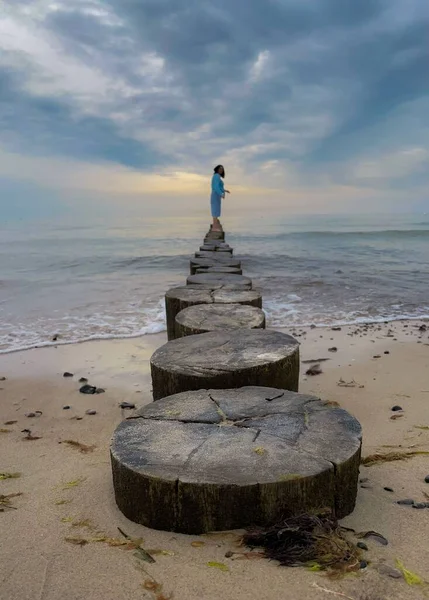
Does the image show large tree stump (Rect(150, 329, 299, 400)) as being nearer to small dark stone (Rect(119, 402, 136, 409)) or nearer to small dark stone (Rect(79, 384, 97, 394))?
small dark stone (Rect(119, 402, 136, 409))

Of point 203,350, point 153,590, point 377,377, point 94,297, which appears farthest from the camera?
point 94,297

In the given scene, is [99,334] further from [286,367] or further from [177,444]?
[177,444]

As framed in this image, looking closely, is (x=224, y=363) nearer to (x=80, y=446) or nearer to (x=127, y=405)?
(x=80, y=446)

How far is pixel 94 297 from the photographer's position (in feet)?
33.8

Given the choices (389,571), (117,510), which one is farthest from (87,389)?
(389,571)

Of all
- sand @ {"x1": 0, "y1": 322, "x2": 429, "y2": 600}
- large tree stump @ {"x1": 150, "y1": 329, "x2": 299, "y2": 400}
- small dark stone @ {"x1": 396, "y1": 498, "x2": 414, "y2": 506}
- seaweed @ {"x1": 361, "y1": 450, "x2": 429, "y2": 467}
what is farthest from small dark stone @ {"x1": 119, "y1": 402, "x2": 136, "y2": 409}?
small dark stone @ {"x1": 396, "y1": 498, "x2": 414, "y2": 506}

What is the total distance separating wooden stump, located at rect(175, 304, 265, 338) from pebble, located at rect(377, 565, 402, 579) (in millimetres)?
2389

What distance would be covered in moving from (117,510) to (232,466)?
2.19ft

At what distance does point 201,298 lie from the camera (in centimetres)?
530

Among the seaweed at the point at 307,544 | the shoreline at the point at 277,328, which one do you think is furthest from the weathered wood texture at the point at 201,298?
the seaweed at the point at 307,544

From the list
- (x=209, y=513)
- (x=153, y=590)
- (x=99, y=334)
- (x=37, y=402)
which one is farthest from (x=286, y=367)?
(x=99, y=334)

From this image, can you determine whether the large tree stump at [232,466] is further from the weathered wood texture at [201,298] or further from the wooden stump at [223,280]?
A: the wooden stump at [223,280]

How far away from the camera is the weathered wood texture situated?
516 cm

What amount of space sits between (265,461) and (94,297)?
28.4 ft
